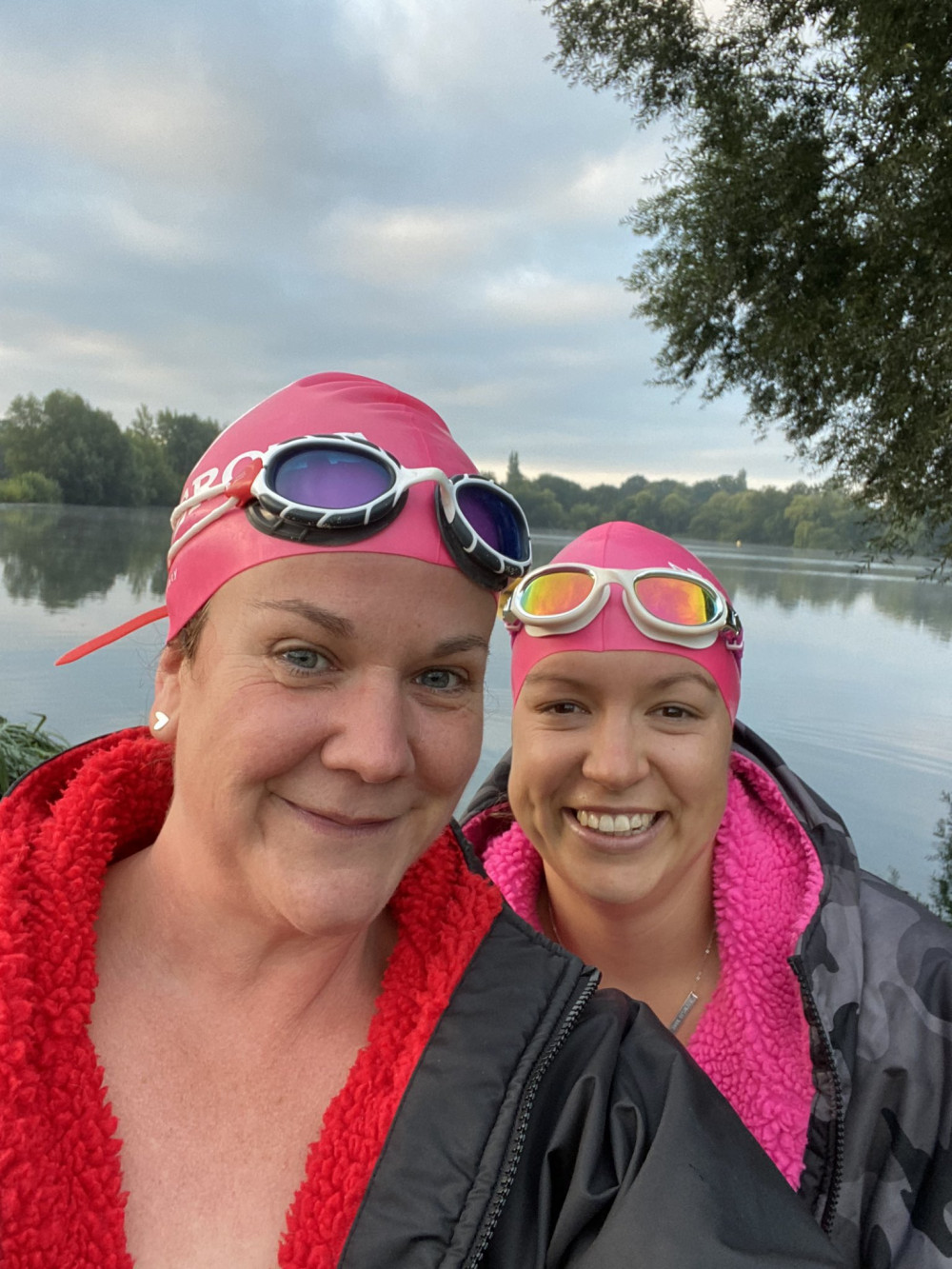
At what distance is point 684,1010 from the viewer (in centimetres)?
234

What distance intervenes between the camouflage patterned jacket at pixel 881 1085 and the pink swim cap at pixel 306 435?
1.44m

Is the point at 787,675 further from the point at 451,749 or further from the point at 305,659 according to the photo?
the point at 305,659

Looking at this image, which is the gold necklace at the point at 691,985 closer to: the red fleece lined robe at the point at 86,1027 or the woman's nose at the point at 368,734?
the red fleece lined robe at the point at 86,1027

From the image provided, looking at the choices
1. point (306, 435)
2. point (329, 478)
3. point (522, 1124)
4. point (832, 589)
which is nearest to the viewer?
point (522, 1124)

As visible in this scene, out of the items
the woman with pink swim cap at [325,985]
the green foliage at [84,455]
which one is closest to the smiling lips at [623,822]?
the woman with pink swim cap at [325,985]

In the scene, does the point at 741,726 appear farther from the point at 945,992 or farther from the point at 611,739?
the point at 945,992

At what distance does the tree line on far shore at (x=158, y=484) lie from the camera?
85.3ft

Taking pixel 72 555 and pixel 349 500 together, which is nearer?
pixel 349 500

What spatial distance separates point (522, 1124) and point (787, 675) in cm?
1496

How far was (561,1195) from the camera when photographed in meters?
1.28

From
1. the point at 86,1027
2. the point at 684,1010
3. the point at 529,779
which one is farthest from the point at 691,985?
the point at 86,1027

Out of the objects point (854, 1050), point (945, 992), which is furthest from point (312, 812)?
point (945, 992)

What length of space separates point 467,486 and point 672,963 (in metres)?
1.64

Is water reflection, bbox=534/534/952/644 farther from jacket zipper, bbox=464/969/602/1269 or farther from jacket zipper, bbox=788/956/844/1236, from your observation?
jacket zipper, bbox=464/969/602/1269
